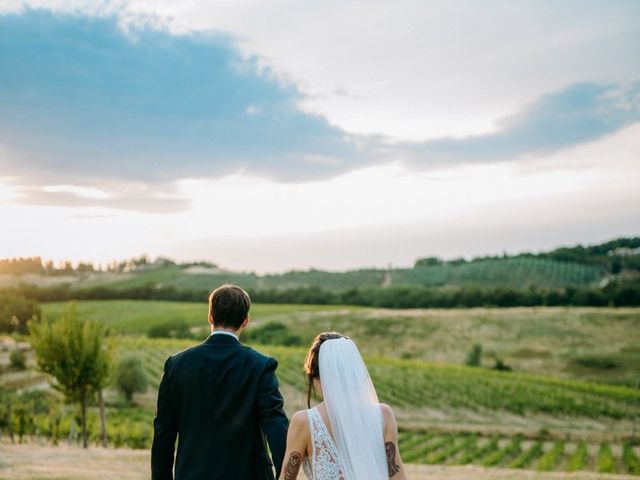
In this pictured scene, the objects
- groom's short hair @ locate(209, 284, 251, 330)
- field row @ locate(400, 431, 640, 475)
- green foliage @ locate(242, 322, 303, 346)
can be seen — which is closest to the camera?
groom's short hair @ locate(209, 284, 251, 330)

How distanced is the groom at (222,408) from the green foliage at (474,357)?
63566mm

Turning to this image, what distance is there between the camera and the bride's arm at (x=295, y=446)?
12.4 feet

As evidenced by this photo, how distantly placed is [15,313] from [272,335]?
3053 centimetres

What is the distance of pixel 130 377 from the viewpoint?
45531mm

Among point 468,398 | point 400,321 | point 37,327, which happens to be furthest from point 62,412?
point 400,321

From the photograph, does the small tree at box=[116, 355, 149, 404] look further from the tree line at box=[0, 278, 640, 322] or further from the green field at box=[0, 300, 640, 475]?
the tree line at box=[0, 278, 640, 322]

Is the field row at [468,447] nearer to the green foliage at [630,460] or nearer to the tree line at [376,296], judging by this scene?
the green foliage at [630,460]

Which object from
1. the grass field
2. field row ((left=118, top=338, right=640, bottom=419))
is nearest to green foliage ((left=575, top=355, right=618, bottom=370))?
the grass field

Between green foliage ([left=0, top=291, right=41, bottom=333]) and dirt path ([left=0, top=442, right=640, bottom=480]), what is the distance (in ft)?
216

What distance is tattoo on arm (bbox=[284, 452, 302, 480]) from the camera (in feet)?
12.4

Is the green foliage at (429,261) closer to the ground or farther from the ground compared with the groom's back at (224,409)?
farther from the ground

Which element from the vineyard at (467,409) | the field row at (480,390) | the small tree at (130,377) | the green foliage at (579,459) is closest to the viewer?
the green foliage at (579,459)

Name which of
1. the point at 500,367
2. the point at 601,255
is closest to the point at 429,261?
the point at 601,255

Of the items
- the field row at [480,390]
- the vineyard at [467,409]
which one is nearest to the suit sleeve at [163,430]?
the vineyard at [467,409]
